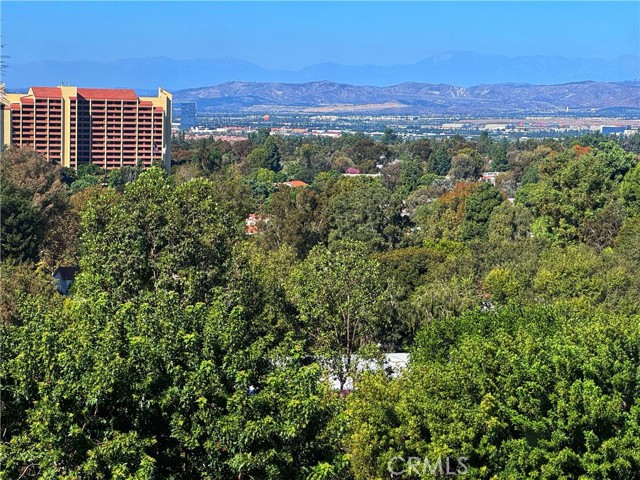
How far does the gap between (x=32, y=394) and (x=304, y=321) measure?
25.0ft

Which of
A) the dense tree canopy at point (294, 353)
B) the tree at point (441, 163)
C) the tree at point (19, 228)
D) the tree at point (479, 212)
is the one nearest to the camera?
the dense tree canopy at point (294, 353)

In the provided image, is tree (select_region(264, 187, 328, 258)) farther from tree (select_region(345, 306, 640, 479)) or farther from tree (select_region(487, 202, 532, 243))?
tree (select_region(345, 306, 640, 479))

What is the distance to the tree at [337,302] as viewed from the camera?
16469mm

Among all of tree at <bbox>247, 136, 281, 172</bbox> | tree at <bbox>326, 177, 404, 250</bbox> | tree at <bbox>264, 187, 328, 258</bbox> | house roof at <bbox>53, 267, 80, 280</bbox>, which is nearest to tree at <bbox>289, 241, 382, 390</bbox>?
house roof at <bbox>53, 267, 80, 280</bbox>

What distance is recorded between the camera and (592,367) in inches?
449

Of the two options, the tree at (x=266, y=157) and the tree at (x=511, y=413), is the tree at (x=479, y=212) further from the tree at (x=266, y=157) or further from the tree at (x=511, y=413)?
the tree at (x=266, y=157)

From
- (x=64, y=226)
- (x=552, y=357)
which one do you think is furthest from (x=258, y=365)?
(x=64, y=226)

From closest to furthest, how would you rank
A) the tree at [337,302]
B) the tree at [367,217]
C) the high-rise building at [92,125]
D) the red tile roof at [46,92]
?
the tree at [337,302] < the tree at [367,217] < the high-rise building at [92,125] < the red tile roof at [46,92]

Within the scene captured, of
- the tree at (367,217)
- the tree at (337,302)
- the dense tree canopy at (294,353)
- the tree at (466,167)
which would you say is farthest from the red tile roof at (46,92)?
the tree at (337,302)

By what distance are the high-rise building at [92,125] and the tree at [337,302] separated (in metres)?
53.5

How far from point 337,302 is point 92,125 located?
59.2 meters

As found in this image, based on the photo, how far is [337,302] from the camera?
54.3 feet

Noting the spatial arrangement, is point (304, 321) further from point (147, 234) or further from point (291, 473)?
point (291, 473)

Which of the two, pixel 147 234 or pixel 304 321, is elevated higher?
pixel 147 234
